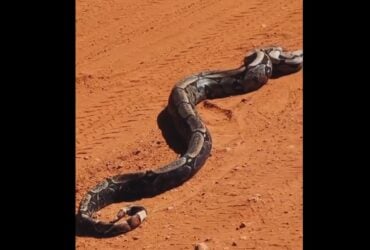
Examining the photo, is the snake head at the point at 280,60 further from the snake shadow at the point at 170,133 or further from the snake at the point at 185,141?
the snake shadow at the point at 170,133

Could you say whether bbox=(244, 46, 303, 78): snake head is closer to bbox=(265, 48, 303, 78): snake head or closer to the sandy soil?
bbox=(265, 48, 303, 78): snake head

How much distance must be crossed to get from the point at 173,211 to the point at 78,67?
3871 millimetres

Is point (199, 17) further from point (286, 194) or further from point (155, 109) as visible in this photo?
point (286, 194)

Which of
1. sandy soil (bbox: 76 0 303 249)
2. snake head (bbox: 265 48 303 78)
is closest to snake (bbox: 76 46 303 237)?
snake head (bbox: 265 48 303 78)

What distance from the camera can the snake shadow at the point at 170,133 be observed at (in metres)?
8.29

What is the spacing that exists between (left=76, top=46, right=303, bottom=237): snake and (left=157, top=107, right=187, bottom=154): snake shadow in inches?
2.2

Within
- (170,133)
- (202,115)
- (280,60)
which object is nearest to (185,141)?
(170,133)

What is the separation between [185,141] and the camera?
329 inches

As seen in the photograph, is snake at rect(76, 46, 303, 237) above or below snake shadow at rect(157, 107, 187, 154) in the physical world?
above

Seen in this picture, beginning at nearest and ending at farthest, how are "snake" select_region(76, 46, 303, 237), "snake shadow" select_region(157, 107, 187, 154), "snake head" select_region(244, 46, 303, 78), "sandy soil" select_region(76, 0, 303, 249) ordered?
"sandy soil" select_region(76, 0, 303, 249) → "snake" select_region(76, 46, 303, 237) → "snake shadow" select_region(157, 107, 187, 154) → "snake head" select_region(244, 46, 303, 78)

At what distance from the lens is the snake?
6883 millimetres

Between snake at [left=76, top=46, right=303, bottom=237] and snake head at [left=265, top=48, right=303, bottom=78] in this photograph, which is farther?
snake head at [left=265, top=48, right=303, bottom=78]

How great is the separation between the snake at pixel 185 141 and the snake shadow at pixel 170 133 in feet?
0.19

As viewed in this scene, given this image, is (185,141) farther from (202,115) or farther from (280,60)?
(280,60)
